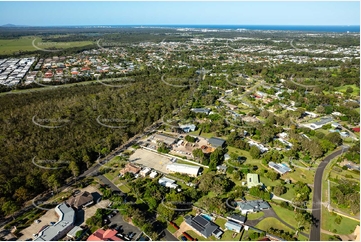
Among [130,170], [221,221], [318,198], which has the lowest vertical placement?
[221,221]

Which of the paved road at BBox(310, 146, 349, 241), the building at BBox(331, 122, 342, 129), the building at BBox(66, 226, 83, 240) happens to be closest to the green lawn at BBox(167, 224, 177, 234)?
the building at BBox(66, 226, 83, 240)

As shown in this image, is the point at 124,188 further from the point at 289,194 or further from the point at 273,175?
the point at 289,194

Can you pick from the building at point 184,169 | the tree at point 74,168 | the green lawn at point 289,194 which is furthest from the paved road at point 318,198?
the tree at point 74,168

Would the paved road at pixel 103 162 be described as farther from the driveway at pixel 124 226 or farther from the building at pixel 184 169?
the building at pixel 184 169

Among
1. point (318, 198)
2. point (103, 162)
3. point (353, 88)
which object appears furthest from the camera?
point (353, 88)

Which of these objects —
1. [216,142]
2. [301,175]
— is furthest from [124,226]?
[301,175]

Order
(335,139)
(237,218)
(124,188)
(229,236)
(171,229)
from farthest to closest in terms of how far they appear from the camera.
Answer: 1. (335,139)
2. (124,188)
3. (237,218)
4. (171,229)
5. (229,236)

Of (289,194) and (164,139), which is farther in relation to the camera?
(164,139)
